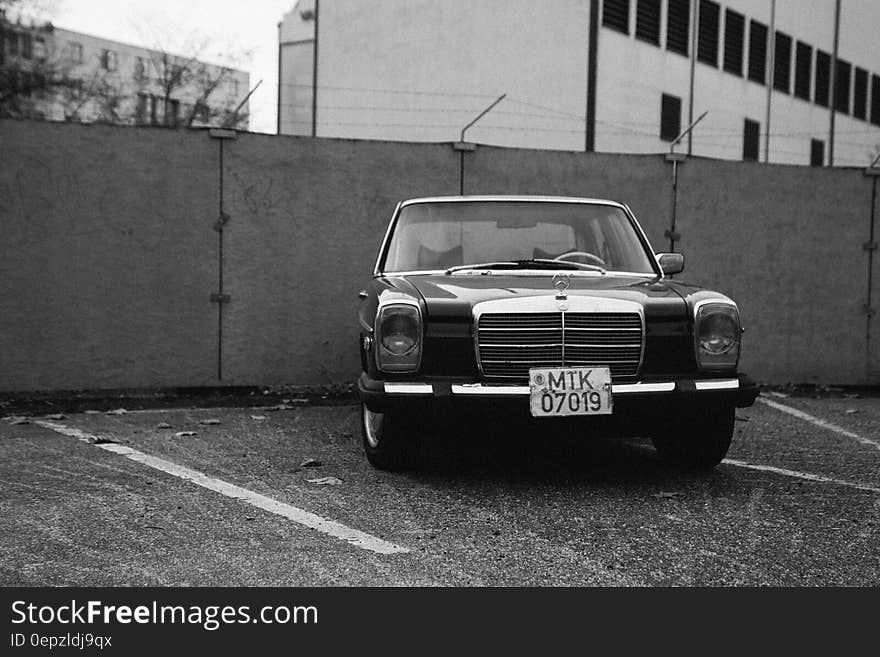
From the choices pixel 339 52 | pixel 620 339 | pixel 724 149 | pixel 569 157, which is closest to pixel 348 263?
pixel 569 157

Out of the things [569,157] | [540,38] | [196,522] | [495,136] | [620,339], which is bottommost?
[196,522]

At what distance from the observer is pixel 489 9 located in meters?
21.7

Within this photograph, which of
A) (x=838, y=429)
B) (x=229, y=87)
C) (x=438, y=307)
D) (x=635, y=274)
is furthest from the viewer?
(x=229, y=87)

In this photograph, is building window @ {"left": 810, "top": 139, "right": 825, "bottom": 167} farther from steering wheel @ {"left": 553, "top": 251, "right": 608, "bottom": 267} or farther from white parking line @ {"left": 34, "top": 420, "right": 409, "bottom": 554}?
white parking line @ {"left": 34, "top": 420, "right": 409, "bottom": 554}

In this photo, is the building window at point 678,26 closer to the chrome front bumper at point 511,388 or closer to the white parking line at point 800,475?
the white parking line at point 800,475

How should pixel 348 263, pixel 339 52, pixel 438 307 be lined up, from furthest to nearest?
1. pixel 339 52
2. pixel 348 263
3. pixel 438 307

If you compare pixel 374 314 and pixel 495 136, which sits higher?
pixel 495 136

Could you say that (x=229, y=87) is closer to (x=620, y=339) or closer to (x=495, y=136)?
(x=495, y=136)

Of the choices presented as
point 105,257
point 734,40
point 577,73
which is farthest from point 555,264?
point 734,40

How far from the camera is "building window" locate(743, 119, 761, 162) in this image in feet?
87.2

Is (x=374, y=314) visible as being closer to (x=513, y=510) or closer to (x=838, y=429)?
(x=513, y=510)

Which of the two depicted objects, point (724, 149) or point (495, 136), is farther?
point (724, 149)

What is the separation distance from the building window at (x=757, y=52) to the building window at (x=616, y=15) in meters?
6.04

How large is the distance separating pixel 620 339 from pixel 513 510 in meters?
0.97
